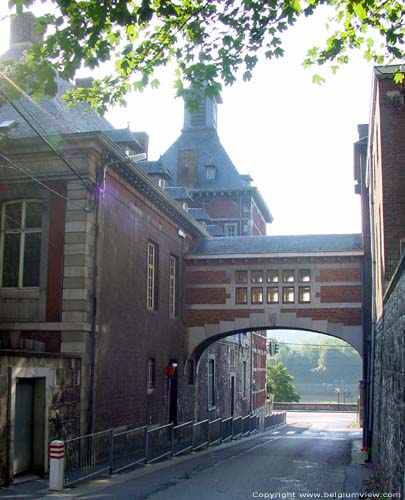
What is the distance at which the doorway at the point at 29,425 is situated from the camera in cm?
1416

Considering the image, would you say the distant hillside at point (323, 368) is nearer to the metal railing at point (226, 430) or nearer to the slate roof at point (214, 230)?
the slate roof at point (214, 230)

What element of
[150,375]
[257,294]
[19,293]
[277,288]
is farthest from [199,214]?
[19,293]

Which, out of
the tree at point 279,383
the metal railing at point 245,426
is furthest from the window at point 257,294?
the tree at point 279,383

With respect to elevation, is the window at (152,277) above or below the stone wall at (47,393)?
above

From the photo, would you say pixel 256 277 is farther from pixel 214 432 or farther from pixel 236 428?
pixel 236 428

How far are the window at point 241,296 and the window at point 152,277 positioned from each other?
4005 millimetres

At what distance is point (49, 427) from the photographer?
14953mm

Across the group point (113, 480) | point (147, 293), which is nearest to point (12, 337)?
point (113, 480)

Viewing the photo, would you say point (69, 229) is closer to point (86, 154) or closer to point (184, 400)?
point (86, 154)

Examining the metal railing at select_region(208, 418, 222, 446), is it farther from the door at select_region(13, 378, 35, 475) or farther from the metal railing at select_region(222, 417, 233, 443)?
the door at select_region(13, 378, 35, 475)

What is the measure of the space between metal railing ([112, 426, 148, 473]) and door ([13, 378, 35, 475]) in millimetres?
1972

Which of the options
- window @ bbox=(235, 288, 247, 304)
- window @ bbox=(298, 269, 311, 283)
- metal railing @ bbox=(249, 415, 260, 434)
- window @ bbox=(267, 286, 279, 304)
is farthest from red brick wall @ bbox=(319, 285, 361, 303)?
Answer: metal railing @ bbox=(249, 415, 260, 434)

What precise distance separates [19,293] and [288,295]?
38.7ft

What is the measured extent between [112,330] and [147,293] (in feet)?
13.2
